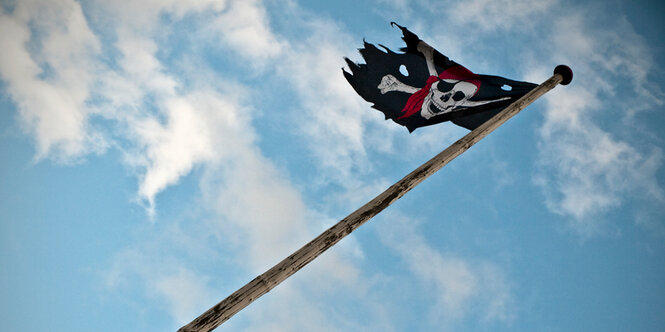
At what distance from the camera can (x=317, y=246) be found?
4.39m

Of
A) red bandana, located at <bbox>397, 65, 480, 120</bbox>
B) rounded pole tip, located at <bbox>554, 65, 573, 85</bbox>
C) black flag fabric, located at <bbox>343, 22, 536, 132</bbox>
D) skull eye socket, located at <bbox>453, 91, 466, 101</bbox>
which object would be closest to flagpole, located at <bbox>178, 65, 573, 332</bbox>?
black flag fabric, located at <bbox>343, 22, 536, 132</bbox>

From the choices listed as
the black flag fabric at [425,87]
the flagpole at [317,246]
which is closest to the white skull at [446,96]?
the black flag fabric at [425,87]

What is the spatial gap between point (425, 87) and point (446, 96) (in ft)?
1.94

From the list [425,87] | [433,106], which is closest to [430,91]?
[425,87]

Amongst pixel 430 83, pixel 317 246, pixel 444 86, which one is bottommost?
pixel 317 246

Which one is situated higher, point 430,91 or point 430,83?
point 430,83

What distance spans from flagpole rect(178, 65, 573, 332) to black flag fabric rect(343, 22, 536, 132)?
1.78m

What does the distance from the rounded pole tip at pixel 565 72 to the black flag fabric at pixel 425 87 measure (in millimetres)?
739

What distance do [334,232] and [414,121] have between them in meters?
5.07

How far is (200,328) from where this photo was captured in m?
3.48

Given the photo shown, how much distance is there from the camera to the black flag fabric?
8.70 m

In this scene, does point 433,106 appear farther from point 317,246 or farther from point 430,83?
point 317,246

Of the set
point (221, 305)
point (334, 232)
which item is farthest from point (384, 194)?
point (221, 305)

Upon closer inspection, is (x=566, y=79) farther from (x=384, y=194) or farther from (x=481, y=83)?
(x=384, y=194)
